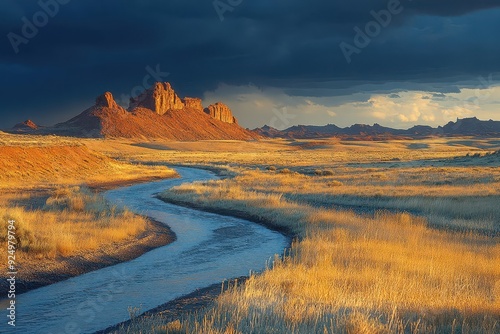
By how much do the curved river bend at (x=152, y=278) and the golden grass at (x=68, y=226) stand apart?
5.59ft

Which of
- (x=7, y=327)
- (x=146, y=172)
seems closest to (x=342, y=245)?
(x=7, y=327)

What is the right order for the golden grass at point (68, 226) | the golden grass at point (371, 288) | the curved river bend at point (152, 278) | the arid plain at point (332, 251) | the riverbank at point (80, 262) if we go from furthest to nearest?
1. the golden grass at point (68, 226)
2. the riverbank at point (80, 262)
3. the curved river bend at point (152, 278)
4. the arid plain at point (332, 251)
5. the golden grass at point (371, 288)

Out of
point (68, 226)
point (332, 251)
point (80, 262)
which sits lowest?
point (80, 262)

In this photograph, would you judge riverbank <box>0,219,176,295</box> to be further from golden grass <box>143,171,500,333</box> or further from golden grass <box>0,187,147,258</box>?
golden grass <box>143,171,500,333</box>

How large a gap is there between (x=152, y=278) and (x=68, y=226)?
20.6 ft

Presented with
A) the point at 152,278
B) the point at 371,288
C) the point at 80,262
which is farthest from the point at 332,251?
the point at 80,262

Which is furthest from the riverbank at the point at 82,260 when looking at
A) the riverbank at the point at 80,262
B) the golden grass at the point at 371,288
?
the golden grass at the point at 371,288

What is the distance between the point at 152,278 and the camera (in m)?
13.8

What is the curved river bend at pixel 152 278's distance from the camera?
1047 centimetres

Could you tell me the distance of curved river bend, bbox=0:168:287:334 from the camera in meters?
10.5

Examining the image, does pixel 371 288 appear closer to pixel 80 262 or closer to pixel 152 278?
pixel 152 278

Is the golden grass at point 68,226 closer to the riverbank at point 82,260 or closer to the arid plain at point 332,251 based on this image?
the arid plain at point 332,251

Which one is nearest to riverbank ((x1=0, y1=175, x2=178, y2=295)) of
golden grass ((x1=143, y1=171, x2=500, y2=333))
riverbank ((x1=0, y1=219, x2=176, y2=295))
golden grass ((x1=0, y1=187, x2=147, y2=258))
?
riverbank ((x1=0, y1=219, x2=176, y2=295))

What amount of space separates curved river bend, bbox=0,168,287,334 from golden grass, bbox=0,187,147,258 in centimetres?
170
